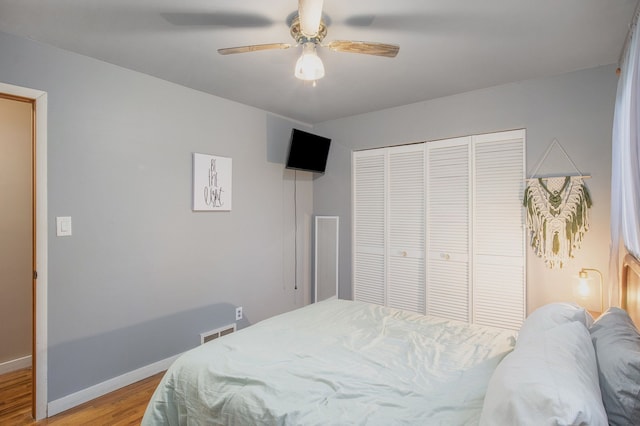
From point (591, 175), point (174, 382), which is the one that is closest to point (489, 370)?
point (174, 382)

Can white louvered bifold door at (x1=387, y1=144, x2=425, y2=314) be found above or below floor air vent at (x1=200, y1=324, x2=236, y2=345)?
above

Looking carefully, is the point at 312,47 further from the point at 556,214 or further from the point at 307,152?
the point at 556,214

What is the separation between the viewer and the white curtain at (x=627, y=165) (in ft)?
4.35

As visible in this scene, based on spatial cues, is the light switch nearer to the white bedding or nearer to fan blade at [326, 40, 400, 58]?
the white bedding

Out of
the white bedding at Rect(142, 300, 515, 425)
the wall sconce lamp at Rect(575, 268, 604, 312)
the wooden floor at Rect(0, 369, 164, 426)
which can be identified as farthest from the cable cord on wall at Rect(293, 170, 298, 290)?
the wall sconce lamp at Rect(575, 268, 604, 312)

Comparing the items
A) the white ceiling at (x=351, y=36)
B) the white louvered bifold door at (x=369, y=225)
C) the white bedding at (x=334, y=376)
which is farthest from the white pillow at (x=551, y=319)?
the white louvered bifold door at (x=369, y=225)

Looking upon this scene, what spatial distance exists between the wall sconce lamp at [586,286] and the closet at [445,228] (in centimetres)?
45

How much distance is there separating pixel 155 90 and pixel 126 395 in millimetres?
2330

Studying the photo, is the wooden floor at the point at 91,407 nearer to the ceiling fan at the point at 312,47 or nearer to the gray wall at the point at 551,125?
the ceiling fan at the point at 312,47

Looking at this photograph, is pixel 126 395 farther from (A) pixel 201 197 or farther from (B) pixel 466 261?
(B) pixel 466 261

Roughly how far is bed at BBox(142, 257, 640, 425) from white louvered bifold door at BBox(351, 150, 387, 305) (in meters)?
1.67

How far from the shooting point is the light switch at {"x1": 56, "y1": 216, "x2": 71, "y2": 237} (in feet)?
7.07

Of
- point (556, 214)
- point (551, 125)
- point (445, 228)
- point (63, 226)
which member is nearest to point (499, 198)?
point (556, 214)

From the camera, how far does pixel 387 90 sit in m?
2.98
